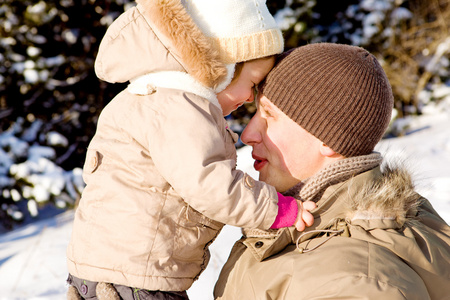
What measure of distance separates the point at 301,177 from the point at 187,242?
59cm

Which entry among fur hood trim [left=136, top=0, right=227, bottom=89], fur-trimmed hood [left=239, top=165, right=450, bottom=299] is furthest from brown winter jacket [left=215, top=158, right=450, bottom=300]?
fur hood trim [left=136, top=0, right=227, bottom=89]

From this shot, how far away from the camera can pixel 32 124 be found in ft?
20.4

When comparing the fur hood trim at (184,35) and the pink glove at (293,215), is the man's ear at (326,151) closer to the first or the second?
the pink glove at (293,215)

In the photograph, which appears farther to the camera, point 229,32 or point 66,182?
point 66,182

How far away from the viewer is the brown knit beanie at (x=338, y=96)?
184 centimetres

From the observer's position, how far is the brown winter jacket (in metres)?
1.42

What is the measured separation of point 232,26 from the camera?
5.88 feet

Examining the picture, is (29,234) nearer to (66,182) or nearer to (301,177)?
(66,182)

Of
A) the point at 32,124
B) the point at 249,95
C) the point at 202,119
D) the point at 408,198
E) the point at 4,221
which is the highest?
the point at 202,119

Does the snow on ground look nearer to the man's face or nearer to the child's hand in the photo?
the man's face

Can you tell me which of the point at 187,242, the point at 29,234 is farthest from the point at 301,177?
the point at 29,234

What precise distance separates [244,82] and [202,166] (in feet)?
1.77

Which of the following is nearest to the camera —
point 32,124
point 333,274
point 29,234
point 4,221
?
point 333,274

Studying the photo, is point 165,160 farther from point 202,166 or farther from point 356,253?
point 356,253
